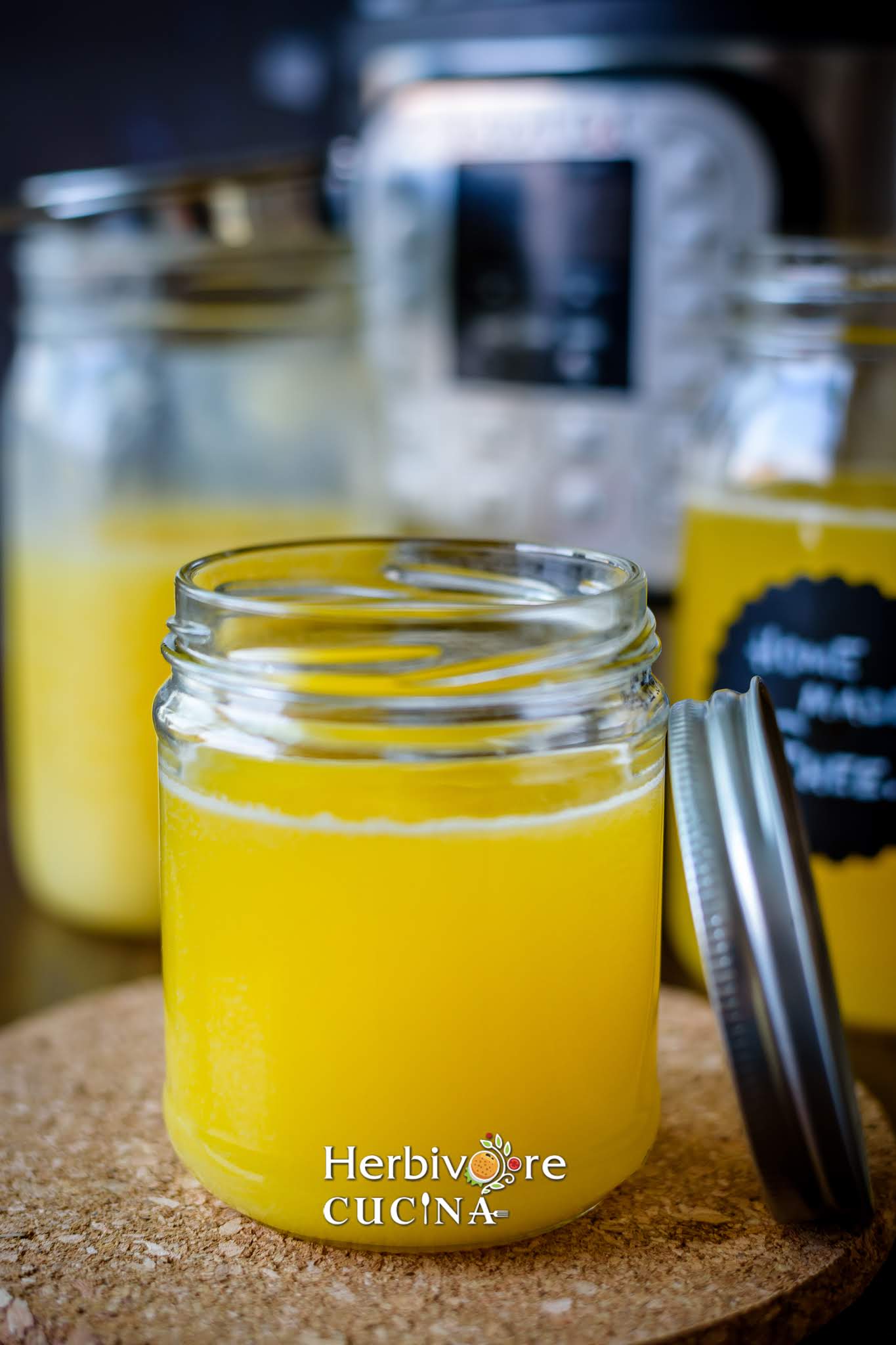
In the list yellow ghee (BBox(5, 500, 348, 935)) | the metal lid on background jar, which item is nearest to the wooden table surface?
yellow ghee (BBox(5, 500, 348, 935))

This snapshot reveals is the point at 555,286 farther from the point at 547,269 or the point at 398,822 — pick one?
the point at 398,822

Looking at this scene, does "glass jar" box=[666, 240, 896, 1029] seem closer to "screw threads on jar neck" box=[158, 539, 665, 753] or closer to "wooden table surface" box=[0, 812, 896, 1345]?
"wooden table surface" box=[0, 812, 896, 1345]

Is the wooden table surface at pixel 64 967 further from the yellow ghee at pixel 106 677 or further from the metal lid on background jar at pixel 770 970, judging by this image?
the metal lid on background jar at pixel 770 970

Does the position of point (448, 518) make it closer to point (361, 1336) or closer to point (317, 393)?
point (317, 393)

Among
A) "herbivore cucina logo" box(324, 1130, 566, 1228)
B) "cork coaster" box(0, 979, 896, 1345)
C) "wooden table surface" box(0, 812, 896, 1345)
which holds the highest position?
"herbivore cucina logo" box(324, 1130, 566, 1228)

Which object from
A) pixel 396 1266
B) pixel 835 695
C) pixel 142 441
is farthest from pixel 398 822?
pixel 142 441

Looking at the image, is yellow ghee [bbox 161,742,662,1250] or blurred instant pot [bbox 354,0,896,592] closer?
yellow ghee [bbox 161,742,662,1250]

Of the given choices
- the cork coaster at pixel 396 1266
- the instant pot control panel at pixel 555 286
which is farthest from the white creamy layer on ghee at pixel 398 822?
the instant pot control panel at pixel 555 286
